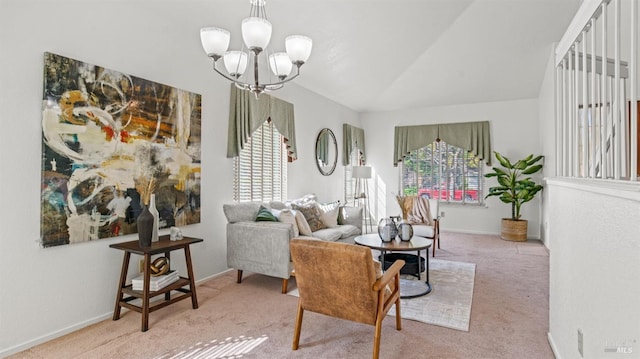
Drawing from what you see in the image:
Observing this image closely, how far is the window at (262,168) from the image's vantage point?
14.4 ft

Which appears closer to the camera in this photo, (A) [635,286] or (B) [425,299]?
(A) [635,286]

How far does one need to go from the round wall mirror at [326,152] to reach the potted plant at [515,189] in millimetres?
3001

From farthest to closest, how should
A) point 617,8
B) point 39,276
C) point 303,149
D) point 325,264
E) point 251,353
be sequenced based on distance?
point 303,149 < point 39,276 < point 251,353 < point 325,264 < point 617,8

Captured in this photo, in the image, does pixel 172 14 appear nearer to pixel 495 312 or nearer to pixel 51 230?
pixel 51 230

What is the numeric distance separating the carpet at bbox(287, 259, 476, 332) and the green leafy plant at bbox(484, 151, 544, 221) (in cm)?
260

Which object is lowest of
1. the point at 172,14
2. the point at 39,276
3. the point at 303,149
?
the point at 39,276

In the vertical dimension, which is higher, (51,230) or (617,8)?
(617,8)

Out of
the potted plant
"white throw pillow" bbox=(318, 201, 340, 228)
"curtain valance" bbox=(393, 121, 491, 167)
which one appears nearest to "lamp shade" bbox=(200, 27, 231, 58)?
"white throw pillow" bbox=(318, 201, 340, 228)

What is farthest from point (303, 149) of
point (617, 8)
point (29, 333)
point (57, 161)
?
point (617, 8)

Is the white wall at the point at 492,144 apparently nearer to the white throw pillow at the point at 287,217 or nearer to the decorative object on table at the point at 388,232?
the decorative object on table at the point at 388,232

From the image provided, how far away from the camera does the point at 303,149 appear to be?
5.64 m

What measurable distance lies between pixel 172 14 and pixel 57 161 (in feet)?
5.86

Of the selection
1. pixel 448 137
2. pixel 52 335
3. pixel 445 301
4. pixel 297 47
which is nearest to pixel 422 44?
pixel 448 137

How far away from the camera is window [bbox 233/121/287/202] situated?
4.40m
